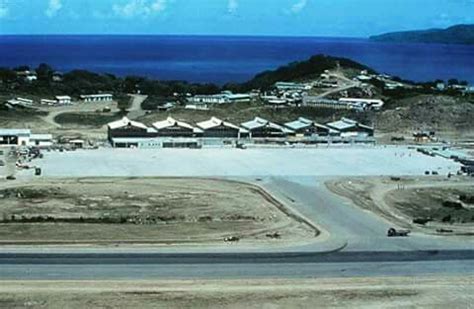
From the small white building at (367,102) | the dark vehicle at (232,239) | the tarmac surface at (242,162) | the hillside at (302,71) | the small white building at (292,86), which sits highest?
the hillside at (302,71)

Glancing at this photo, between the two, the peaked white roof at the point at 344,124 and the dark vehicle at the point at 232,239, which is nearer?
the dark vehicle at the point at 232,239

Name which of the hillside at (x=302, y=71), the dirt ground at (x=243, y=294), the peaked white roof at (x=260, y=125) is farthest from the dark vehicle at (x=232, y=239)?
the hillside at (x=302, y=71)

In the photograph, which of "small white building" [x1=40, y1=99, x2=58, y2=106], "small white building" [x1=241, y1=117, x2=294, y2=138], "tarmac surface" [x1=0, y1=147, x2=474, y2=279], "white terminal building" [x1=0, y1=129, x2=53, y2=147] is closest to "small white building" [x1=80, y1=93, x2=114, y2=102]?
"small white building" [x1=40, y1=99, x2=58, y2=106]

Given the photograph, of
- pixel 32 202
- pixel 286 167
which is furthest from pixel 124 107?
pixel 32 202

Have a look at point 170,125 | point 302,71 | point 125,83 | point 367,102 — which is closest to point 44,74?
point 125,83

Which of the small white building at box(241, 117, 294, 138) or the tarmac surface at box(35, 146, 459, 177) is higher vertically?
the small white building at box(241, 117, 294, 138)

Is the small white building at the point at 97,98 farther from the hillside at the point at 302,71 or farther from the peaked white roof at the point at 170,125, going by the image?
the peaked white roof at the point at 170,125

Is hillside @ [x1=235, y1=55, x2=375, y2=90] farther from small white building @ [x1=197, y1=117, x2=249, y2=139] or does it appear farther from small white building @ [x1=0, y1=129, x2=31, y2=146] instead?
small white building @ [x1=0, y1=129, x2=31, y2=146]
